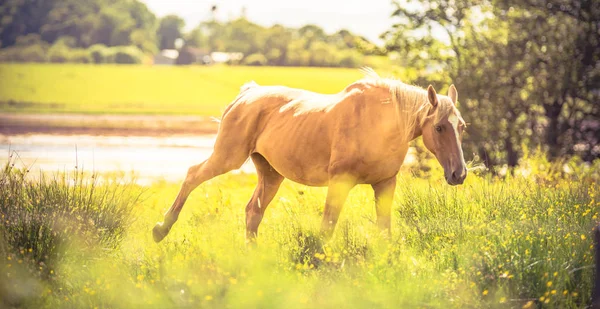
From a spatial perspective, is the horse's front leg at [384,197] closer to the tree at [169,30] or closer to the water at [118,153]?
the water at [118,153]

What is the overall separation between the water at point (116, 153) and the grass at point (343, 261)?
8.04 metres

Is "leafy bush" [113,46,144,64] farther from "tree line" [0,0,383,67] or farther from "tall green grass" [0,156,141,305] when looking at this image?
"tall green grass" [0,156,141,305]

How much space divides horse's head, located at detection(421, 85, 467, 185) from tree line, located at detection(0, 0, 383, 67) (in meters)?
42.9

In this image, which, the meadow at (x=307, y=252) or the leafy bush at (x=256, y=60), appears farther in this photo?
the leafy bush at (x=256, y=60)

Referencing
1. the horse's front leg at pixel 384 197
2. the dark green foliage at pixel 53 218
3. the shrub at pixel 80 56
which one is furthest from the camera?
the shrub at pixel 80 56

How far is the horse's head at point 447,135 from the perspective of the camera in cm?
608

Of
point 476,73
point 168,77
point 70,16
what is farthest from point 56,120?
point 70,16

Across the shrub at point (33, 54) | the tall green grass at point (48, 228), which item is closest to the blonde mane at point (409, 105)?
the tall green grass at point (48, 228)

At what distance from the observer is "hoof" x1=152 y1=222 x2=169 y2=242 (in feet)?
24.2

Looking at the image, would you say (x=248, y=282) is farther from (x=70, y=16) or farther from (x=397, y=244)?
(x=70, y=16)

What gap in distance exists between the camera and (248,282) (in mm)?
5598

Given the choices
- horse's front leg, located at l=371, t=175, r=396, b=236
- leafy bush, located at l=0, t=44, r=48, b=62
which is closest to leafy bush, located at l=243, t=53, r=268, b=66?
leafy bush, located at l=0, t=44, r=48, b=62

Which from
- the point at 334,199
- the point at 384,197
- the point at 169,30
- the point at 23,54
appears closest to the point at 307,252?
the point at 334,199

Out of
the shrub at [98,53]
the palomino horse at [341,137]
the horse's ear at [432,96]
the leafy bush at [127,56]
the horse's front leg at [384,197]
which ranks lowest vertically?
the leafy bush at [127,56]
